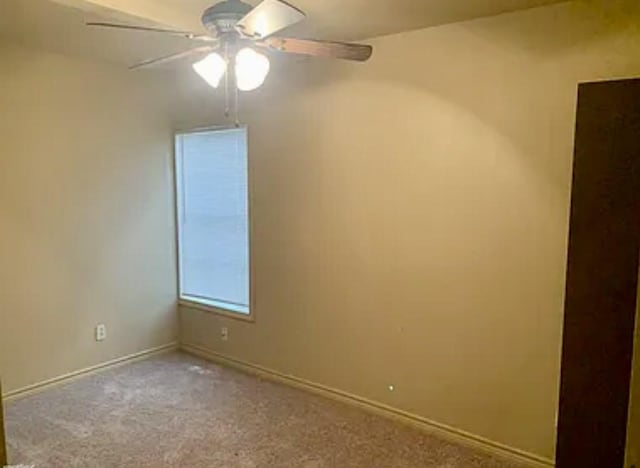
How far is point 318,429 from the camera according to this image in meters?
3.29

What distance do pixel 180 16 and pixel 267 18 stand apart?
1166 mm

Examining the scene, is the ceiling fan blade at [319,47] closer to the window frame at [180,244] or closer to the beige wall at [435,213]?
the beige wall at [435,213]

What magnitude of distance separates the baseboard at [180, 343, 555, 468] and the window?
16.9 inches

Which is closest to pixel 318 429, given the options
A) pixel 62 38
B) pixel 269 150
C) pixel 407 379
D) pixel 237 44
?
pixel 407 379

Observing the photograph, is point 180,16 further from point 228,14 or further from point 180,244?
point 180,244

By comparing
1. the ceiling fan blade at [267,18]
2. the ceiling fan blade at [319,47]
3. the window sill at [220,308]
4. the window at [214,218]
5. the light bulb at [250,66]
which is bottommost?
the window sill at [220,308]

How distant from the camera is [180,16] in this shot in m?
2.90

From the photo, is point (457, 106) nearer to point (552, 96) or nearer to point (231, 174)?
point (552, 96)

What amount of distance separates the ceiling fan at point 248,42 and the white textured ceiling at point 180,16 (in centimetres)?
52

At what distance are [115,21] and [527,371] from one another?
2882 millimetres

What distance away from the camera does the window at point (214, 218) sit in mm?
4266

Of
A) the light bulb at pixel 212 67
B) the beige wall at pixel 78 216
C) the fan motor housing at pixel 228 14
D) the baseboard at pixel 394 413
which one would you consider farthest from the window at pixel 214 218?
the fan motor housing at pixel 228 14

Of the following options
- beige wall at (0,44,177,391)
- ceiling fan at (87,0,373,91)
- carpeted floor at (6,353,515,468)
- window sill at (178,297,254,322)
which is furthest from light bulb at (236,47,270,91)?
window sill at (178,297,254,322)

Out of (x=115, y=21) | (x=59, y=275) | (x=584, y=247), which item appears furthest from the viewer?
(x=59, y=275)
